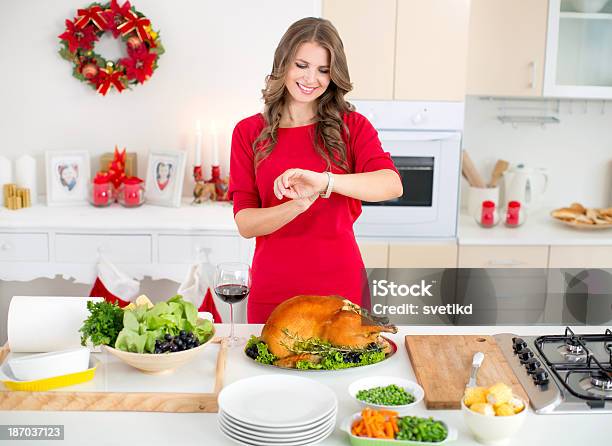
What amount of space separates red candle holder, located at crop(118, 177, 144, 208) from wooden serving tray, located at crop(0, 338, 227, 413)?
212cm

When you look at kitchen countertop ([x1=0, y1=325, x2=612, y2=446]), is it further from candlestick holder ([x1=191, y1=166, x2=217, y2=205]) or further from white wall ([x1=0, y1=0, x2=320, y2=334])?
white wall ([x1=0, y1=0, x2=320, y2=334])

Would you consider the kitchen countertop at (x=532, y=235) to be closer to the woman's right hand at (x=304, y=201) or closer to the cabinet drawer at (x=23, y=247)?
the woman's right hand at (x=304, y=201)

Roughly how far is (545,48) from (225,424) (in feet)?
9.18

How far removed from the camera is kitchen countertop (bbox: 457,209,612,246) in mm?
3518

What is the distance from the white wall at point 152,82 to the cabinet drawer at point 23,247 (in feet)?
1.79

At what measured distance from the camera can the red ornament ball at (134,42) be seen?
353cm

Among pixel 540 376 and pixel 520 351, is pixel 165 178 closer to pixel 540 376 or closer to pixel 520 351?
pixel 520 351

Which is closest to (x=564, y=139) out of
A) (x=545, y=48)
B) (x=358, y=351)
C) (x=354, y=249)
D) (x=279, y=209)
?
(x=545, y=48)

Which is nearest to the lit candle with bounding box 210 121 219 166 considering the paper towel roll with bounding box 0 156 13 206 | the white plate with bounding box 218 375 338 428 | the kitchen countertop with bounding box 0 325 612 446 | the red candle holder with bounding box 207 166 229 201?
the red candle holder with bounding box 207 166 229 201

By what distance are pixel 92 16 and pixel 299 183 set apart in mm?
2112

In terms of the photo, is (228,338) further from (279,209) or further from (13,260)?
(13,260)

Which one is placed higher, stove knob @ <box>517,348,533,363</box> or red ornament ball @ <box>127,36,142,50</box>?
red ornament ball @ <box>127,36,142,50</box>

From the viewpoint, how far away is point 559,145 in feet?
13.1

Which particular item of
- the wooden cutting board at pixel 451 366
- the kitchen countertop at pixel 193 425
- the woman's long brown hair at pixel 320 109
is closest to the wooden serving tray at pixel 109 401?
the kitchen countertop at pixel 193 425
